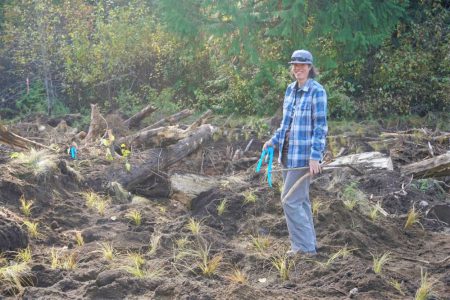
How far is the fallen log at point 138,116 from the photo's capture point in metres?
11.1

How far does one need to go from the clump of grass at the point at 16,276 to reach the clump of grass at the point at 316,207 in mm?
3143

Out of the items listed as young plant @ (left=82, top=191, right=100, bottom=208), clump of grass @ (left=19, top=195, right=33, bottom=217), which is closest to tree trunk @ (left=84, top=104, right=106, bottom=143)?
young plant @ (left=82, top=191, right=100, bottom=208)

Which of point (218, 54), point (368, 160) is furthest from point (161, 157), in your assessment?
point (218, 54)

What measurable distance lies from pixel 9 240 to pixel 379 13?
9.46m

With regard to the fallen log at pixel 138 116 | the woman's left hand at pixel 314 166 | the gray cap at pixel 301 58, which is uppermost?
the gray cap at pixel 301 58

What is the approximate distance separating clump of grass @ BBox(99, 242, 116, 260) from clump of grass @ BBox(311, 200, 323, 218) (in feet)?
7.52

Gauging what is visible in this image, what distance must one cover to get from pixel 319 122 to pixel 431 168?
3544mm

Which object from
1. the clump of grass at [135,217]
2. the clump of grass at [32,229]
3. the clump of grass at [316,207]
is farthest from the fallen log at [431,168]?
the clump of grass at [32,229]

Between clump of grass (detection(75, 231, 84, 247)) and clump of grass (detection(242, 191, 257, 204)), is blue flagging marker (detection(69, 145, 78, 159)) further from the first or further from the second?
clump of grass (detection(242, 191, 257, 204))

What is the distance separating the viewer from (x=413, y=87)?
1345cm

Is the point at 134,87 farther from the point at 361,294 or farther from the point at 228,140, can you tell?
the point at 361,294

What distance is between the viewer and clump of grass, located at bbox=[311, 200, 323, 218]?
667 centimetres

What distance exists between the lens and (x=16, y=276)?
480cm

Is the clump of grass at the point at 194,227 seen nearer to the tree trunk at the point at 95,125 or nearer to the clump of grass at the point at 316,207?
the clump of grass at the point at 316,207
